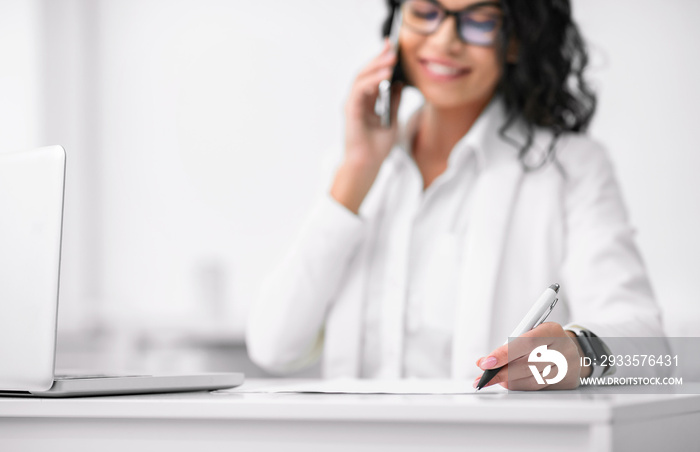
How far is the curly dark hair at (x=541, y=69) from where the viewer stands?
1302mm

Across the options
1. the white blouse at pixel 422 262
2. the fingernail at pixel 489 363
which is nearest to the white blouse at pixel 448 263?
the white blouse at pixel 422 262

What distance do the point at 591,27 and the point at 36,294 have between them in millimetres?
2393

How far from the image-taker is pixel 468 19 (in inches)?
50.6

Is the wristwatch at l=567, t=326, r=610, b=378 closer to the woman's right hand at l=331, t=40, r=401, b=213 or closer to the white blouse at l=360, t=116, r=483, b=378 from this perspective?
the white blouse at l=360, t=116, r=483, b=378

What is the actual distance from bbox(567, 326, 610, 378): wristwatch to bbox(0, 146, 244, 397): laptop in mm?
436

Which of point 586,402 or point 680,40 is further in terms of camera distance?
point 680,40

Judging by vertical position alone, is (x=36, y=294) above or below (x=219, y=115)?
below

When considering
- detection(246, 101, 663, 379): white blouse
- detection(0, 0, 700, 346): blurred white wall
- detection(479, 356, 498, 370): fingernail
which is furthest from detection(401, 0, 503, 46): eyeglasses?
detection(0, 0, 700, 346): blurred white wall

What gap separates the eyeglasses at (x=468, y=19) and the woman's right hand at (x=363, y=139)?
0.08 metres

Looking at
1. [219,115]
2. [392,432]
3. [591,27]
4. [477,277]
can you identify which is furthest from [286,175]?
[392,432]

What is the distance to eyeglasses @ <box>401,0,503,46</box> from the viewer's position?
1283mm

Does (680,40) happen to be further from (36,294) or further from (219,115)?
(36,294)

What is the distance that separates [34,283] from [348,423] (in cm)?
30

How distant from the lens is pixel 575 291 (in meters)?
1.15
